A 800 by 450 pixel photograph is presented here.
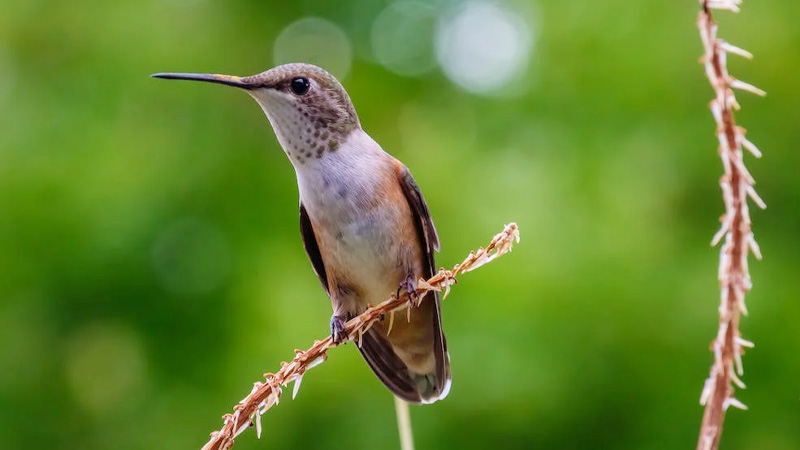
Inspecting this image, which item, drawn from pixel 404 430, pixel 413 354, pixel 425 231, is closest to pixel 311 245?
pixel 425 231

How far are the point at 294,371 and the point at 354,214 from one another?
1.48m

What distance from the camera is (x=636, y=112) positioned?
648 cm

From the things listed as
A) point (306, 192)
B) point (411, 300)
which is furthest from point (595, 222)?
point (411, 300)

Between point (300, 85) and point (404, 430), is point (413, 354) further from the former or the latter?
point (404, 430)

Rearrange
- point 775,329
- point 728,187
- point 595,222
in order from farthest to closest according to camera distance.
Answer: point 595,222 < point 775,329 < point 728,187

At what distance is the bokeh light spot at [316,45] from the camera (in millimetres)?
7129

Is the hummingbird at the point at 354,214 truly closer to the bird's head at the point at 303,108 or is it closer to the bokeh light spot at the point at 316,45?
the bird's head at the point at 303,108

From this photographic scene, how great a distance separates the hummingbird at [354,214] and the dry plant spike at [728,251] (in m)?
1.42

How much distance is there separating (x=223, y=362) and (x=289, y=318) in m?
0.64

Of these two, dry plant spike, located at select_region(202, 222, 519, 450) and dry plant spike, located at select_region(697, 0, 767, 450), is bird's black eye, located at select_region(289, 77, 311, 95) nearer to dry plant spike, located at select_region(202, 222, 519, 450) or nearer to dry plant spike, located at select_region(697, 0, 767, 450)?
dry plant spike, located at select_region(202, 222, 519, 450)

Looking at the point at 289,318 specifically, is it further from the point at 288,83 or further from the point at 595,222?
the point at 288,83

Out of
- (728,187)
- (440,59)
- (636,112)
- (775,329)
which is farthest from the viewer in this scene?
(440,59)

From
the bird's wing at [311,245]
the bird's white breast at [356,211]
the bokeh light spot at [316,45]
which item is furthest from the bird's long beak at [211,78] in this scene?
the bokeh light spot at [316,45]

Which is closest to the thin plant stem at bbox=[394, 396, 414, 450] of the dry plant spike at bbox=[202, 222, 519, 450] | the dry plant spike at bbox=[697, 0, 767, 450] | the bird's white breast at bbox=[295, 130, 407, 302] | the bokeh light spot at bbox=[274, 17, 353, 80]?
the dry plant spike at bbox=[202, 222, 519, 450]
